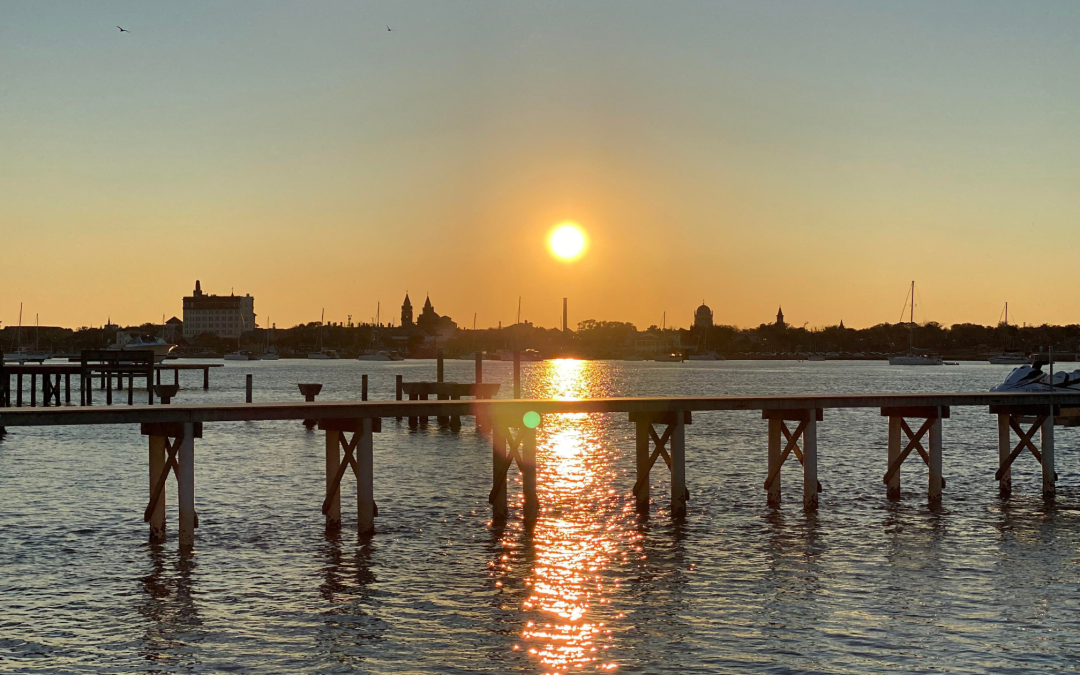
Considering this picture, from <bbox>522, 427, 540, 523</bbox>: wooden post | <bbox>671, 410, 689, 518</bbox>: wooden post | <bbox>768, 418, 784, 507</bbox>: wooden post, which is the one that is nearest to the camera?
<bbox>522, 427, 540, 523</bbox>: wooden post

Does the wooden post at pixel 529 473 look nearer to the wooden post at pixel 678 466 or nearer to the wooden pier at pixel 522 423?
the wooden pier at pixel 522 423

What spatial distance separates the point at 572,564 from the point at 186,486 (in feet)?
27.1

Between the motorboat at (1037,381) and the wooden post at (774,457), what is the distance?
12.4 m

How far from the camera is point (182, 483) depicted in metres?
21.9

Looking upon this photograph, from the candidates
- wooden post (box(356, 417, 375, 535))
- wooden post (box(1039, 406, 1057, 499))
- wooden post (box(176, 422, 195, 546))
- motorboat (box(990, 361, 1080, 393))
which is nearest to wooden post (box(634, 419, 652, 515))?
wooden post (box(356, 417, 375, 535))

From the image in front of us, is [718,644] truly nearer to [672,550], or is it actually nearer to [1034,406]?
[672,550]

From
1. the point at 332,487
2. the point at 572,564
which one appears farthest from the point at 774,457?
the point at 332,487

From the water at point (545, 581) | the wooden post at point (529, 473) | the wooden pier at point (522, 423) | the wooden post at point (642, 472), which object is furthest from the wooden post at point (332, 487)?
the wooden post at point (642, 472)

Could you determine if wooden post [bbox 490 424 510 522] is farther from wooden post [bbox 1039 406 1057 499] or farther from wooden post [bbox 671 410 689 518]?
wooden post [bbox 1039 406 1057 499]

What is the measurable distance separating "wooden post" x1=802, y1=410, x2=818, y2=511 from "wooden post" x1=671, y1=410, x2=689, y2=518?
10.9ft

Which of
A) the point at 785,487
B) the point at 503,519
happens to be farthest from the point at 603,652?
the point at 785,487

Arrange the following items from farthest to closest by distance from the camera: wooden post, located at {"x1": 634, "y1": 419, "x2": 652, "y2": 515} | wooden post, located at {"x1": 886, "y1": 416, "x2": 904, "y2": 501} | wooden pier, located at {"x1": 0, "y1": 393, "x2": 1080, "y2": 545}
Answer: wooden post, located at {"x1": 886, "y1": 416, "x2": 904, "y2": 501}
wooden post, located at {"x1": 634, "y1": 419, "x2": 652, "y2": 515}
wooden pier, located at {"x1": 0, "y1": 393, "x2": 1080, "y2": 545}

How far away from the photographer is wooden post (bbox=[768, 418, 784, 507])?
2900 centimetres

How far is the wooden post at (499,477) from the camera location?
2658cm
